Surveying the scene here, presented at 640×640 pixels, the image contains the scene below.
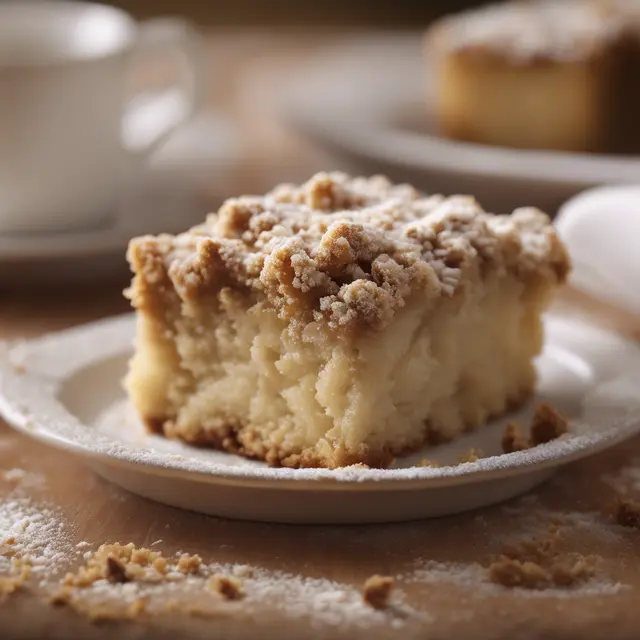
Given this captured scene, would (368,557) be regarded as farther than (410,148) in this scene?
No

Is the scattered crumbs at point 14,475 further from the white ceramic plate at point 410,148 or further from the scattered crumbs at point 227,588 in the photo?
the white ceramic plate at point 410,148

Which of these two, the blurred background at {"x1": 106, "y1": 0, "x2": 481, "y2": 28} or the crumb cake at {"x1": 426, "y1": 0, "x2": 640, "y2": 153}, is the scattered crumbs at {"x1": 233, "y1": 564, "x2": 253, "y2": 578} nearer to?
the crumb cake at {"x1": 426, "y1": 0, "x2": 640, "y2": 153}

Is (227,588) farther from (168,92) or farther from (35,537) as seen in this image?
(168,92)

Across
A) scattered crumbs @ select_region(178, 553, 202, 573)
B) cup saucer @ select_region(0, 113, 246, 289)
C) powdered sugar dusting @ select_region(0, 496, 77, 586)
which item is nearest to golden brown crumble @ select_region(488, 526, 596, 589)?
scattered crumbs @ select_region(178, 553, 202, 573)

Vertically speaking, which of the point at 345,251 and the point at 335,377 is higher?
the point at 345,251

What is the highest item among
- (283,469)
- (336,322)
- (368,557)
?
(336,322)

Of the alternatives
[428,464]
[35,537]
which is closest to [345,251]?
[428,464]

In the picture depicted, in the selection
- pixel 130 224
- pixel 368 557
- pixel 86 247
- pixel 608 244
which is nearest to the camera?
pixel 368 557

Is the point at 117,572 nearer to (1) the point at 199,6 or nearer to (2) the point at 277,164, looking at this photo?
(2) the point at 277,164
